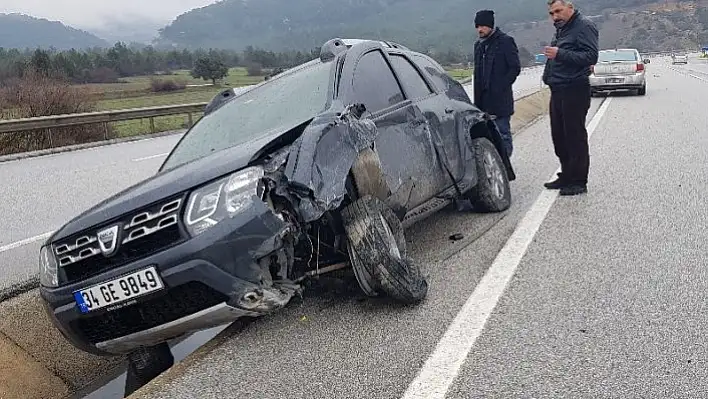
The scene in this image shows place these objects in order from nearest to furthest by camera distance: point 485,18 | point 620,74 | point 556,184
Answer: point 556,184
point 485,18
point 620,74

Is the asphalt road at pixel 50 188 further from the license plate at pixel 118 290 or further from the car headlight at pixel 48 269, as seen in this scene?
the license plate at pixel 118 290

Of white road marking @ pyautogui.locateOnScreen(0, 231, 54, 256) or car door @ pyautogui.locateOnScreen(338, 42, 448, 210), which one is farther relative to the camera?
white road marking @ pyautogui.locateOnScreen(0, 231, 54, 256)

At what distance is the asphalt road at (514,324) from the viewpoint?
3342 millimetres

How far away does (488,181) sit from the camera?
6.70m

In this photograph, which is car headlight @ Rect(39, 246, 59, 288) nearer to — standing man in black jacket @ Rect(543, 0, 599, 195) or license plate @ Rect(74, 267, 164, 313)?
license plate @ Rect(74, 267, 164, 313)

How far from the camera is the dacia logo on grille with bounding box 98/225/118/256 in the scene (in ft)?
11.7

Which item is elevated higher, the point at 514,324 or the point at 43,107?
the point at 43,107

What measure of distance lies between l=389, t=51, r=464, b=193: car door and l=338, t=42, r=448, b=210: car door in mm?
109

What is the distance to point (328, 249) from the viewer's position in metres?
4.31

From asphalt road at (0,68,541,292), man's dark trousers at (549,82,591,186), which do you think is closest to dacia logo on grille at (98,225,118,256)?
asphalt road at (0,68,541,292)

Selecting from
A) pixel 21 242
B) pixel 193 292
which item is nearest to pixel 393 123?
pixel 193 292

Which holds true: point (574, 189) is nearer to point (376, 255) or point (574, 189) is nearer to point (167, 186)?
point (376, 255)

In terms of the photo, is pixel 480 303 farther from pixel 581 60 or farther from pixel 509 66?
pixel 509 66

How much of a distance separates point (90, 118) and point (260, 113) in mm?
14440
